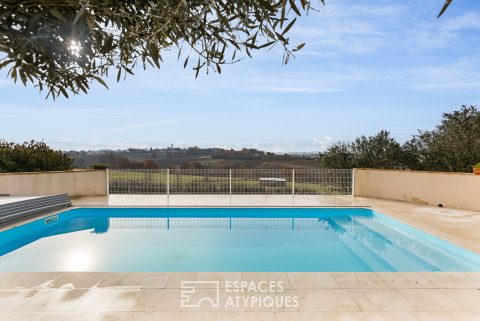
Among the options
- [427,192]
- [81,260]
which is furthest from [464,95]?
[81,260]

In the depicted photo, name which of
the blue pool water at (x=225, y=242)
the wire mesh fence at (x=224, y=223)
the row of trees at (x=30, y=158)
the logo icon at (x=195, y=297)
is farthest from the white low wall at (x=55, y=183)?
the logo icon at (x=195, y=297)

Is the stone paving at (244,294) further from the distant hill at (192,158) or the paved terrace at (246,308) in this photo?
the distant hill at (192,158)

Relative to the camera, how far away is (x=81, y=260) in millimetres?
5934

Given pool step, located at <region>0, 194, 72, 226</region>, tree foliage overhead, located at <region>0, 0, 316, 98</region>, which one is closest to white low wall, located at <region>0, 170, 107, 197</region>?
pool step, located at <region>0, 194, 72, 226</region>

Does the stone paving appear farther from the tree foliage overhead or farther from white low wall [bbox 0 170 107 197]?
white low wall [bbox 0 170 107 197]

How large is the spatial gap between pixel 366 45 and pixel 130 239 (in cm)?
862

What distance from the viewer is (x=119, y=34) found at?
2318 millimetres

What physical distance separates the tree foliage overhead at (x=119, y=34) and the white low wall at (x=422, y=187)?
878cm

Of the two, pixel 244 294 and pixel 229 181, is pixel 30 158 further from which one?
pixel 244 294

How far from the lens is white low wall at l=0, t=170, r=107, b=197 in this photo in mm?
9867

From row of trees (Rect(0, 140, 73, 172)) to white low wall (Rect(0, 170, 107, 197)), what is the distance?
225 centimetres

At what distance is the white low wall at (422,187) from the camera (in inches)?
354

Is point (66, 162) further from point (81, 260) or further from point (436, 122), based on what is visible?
point (436, 122)

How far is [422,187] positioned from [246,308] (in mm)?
8336
